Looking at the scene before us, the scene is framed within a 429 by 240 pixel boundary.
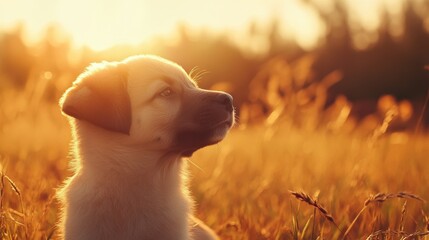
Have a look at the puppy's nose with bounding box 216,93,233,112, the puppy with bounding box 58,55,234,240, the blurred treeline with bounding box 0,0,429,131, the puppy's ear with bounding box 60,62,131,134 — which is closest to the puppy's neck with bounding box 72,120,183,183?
the puppy with bounding box 58,55,234,240

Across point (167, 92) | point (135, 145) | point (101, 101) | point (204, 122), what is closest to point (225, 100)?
point (204, 122)

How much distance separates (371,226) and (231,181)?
244 cm

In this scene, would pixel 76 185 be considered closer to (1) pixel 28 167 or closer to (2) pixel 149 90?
(2) pixel 149 90

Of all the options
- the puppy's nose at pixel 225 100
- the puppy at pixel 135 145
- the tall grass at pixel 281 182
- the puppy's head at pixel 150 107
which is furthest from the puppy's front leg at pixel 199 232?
the puppy's nose at pixel 225 100

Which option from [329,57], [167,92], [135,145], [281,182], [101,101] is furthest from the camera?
[329,57]

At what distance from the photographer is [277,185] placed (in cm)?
614

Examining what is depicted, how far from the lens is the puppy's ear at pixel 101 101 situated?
11.9 ft

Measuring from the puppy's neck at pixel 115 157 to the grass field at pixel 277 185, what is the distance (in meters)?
0.39

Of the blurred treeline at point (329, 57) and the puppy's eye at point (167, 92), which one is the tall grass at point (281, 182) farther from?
the blurred treeline at point (329, 57)

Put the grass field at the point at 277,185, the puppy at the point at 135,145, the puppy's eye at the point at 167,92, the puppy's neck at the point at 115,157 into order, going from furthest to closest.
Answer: the puppy's eye at the point at 167,92, the grass field at the point at 277,185, the puppy's neck at the point at 115,157, the puppy at the point at 135,145

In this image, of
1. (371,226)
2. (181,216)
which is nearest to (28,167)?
(181,216)

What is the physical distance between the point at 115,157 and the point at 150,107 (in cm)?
43

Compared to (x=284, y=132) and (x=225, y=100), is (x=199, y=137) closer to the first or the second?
(x=225, y=100)

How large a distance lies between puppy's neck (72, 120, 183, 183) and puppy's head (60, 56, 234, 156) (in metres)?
0.05
